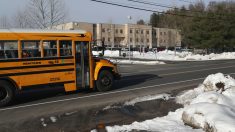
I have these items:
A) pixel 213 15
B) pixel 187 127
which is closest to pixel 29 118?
pixel 187 127

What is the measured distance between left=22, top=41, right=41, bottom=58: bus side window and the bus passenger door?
169cm

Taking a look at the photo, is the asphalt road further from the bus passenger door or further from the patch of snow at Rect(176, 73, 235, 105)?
the patch of snow at Rect(176, 73, 235, 105)

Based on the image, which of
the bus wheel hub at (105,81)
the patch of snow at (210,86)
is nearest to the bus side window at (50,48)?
the bus wheel hub at (105,81)

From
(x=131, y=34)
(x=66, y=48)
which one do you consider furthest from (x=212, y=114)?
(x=131, y=34)

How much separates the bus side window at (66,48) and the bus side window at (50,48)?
11.2 inches

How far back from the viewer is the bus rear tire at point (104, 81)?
1590cm

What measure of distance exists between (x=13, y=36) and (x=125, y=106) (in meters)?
4.27

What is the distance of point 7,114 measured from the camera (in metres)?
11.5

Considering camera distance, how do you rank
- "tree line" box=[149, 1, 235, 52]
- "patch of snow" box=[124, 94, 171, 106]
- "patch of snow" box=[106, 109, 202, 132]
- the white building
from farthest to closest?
the white building → "tree line" box=[149, 1, 235, 52] → "patch of snow" box=[124, 94, 171, 106] → "patch of snow" box=[106, 109, 202, 132]

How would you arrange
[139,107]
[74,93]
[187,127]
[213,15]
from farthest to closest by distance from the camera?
[213,15]
[74,93]
[139,107]
[187,127]

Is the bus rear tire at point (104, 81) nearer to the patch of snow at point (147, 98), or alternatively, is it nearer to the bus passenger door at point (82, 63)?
the bus passenger door at point (82, 63)

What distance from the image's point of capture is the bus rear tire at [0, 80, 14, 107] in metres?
12.9

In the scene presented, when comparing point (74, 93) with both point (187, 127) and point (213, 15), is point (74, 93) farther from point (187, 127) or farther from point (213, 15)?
point (213, 15)

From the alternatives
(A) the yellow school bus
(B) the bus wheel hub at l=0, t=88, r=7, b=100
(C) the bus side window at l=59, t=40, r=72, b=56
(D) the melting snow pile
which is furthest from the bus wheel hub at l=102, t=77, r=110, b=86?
(D) the melting snow pile
